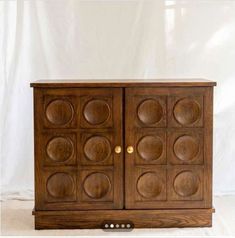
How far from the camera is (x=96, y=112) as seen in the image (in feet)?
8.59

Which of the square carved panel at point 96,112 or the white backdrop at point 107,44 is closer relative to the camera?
the square carved panel at point 96,112

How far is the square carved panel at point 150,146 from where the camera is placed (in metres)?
2.64

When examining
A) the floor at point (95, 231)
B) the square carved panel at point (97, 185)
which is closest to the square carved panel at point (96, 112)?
the square carved panel at point (97, 185)

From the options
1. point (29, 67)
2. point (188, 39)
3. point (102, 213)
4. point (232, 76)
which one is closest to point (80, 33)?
point (29, 67)

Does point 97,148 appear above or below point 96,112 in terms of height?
below

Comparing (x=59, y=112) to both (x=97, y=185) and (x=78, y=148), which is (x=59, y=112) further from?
(x=97, y=185)

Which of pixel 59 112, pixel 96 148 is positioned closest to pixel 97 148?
pixel 96 148

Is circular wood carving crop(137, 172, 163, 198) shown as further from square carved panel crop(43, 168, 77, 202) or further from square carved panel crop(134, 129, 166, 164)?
square carved panel crop(43, 168, 77, 202)

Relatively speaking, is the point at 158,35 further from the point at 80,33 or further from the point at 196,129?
the point at 196,129

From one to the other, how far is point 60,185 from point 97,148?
0.26 meters

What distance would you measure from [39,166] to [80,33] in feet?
3.40

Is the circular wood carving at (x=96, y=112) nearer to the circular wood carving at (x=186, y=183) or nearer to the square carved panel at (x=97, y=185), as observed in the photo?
the square carved panel at (x=97, y=185)

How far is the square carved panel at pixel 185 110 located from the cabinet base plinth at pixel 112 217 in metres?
0.45

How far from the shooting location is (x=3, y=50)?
3352 mm
